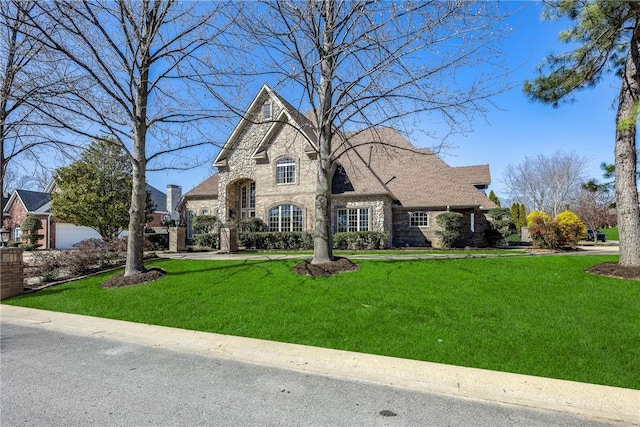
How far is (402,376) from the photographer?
179 inches

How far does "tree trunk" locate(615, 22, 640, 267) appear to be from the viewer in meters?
9.03

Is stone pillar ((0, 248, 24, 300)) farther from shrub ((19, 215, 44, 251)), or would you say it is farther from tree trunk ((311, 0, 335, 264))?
shrub ((19, 215, 44, 251))

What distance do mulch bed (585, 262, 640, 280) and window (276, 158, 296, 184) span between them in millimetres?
16113

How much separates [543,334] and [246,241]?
17675 millimetres

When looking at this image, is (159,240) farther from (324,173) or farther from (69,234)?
(324,173)

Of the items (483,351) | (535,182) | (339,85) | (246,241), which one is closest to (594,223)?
(535,182)

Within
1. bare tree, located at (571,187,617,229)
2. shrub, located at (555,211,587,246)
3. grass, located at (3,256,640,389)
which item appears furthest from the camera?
bare tree, located at (571,187,617,229)

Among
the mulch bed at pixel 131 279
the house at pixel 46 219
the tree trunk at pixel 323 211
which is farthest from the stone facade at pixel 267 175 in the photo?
the mulch bed at pixel 131 279

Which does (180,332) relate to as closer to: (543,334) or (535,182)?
(543,334)

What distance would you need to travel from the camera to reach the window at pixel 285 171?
73.7 ft

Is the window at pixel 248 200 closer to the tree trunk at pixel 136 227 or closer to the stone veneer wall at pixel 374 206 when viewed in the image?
the stone veneer wall at pixel 374 206

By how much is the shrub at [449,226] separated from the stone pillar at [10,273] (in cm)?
1800

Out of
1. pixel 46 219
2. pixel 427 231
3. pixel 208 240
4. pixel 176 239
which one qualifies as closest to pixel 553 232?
pixel 427 231

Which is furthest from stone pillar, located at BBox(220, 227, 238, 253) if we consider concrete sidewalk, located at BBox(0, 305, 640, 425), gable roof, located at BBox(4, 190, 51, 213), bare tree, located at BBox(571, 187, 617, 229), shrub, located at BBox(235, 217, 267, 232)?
bare tree, located at BBox(571, 187, 617, 229)
